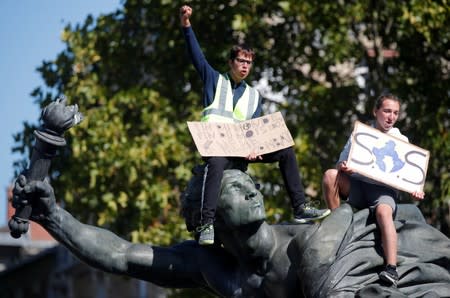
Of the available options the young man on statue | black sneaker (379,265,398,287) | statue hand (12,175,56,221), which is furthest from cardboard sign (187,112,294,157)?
black sneaker (379,265,398,287)

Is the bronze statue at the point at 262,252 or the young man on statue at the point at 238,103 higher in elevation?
the young man on statue at the point at 238,103

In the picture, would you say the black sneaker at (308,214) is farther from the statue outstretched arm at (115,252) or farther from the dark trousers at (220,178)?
the statue outstretched arm at (115,252)

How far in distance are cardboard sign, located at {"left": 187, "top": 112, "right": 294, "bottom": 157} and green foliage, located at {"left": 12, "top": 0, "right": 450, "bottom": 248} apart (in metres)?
10.5

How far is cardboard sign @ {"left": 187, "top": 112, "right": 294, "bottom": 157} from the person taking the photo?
8.89 metres

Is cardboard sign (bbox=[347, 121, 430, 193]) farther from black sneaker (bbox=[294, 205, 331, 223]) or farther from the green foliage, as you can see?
the green foliage

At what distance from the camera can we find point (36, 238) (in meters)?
50.0

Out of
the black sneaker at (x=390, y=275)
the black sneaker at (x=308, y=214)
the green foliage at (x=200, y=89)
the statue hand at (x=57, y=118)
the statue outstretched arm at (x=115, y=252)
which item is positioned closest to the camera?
the black sneaker at (x=390, y=275)

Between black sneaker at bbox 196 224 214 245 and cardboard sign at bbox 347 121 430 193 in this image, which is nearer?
black sneaker at bbox 196 224 214 245

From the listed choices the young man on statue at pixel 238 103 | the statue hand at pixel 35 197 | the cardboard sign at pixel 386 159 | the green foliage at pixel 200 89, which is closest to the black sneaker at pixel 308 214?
the young man on statue at pixel 238 103

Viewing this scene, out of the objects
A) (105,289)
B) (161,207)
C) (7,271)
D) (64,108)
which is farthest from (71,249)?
(7,271)

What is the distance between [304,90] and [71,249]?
1310 centimetres

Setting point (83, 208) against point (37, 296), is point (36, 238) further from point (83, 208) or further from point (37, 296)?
point (83, 208)

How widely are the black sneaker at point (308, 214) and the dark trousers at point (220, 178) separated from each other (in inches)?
1.7

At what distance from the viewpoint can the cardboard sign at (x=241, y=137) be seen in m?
8.89
